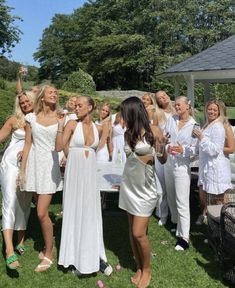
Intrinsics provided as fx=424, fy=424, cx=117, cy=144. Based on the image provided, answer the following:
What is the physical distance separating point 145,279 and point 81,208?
0.93 m

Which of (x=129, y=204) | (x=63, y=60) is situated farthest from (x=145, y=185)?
(x=63, y=60)

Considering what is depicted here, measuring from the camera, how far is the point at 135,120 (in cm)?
384

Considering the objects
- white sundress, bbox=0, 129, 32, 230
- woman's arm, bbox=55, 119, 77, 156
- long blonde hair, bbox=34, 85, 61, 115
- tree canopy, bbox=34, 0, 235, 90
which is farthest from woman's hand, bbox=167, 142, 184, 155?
tree canopy, bbox=34, 0, 235, 90

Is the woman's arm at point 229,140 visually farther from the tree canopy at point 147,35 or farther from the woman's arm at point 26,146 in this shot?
the tree canopy at point 147,35

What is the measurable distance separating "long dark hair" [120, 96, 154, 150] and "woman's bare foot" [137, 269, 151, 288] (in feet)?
4.24

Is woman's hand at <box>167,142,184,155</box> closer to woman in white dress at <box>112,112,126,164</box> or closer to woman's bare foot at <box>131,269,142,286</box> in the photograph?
woman's bare foot at <box>131,269,142,286</box>

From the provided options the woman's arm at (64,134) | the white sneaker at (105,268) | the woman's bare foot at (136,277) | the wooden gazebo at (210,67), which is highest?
the wooden gazebo at (210,67)

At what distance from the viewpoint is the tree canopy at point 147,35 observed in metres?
40.6

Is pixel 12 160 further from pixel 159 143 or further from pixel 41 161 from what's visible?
pixel 159 143

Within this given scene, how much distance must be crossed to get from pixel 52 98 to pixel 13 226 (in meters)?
1.50

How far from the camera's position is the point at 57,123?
4.36m

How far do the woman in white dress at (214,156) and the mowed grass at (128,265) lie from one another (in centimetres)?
75

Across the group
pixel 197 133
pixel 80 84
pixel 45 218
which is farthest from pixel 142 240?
pixel 80 84

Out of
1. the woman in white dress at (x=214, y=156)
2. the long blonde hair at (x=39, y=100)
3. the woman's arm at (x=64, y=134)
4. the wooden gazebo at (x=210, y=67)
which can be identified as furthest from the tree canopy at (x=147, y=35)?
the woman's arm at (x=64, y=134)
